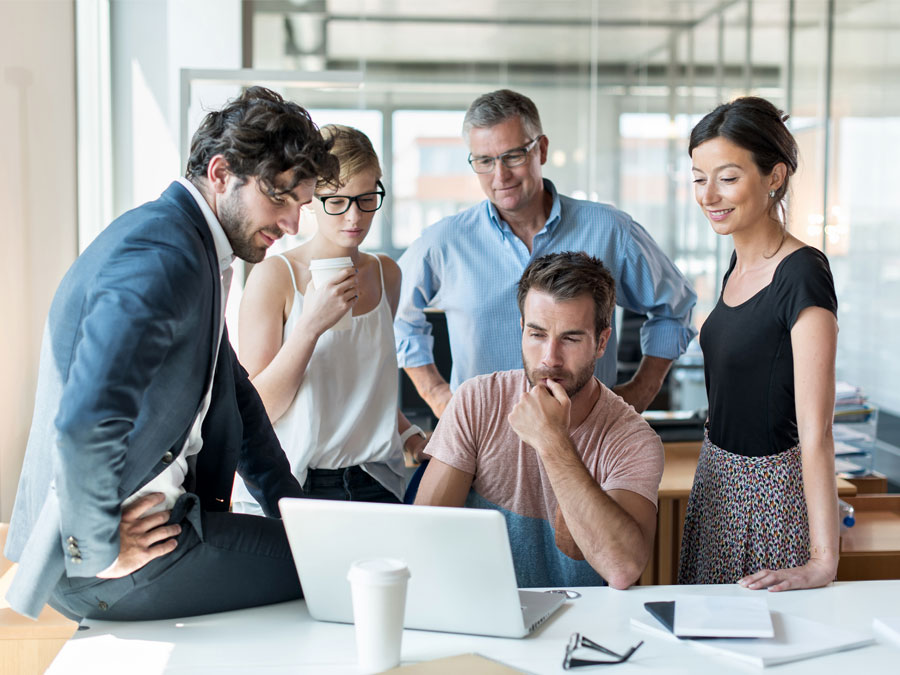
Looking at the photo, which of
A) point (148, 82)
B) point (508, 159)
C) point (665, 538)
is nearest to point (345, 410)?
point (508, 159)

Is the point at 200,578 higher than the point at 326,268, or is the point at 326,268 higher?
the point at 326,268

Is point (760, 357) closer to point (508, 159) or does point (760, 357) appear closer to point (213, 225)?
point (508, 159)

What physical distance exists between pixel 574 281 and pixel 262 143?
76cm

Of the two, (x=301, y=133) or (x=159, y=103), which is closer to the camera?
(x=301, y=133)

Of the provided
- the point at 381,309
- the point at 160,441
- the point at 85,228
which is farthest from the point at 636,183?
the point at 160,441

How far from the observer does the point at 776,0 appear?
5527mm

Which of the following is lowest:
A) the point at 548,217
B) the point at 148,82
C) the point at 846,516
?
the point at 846,516

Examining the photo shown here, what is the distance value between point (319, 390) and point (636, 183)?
12.8ft

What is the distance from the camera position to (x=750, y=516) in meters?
1.89

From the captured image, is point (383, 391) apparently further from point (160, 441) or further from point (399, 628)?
point (399, 628)

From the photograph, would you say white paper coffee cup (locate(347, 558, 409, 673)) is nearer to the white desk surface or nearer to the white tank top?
the white desk surface

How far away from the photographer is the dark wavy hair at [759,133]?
1888 mm

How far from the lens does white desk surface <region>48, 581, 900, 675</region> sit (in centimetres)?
129

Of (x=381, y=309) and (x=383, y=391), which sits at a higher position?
(x=381, y=309)
